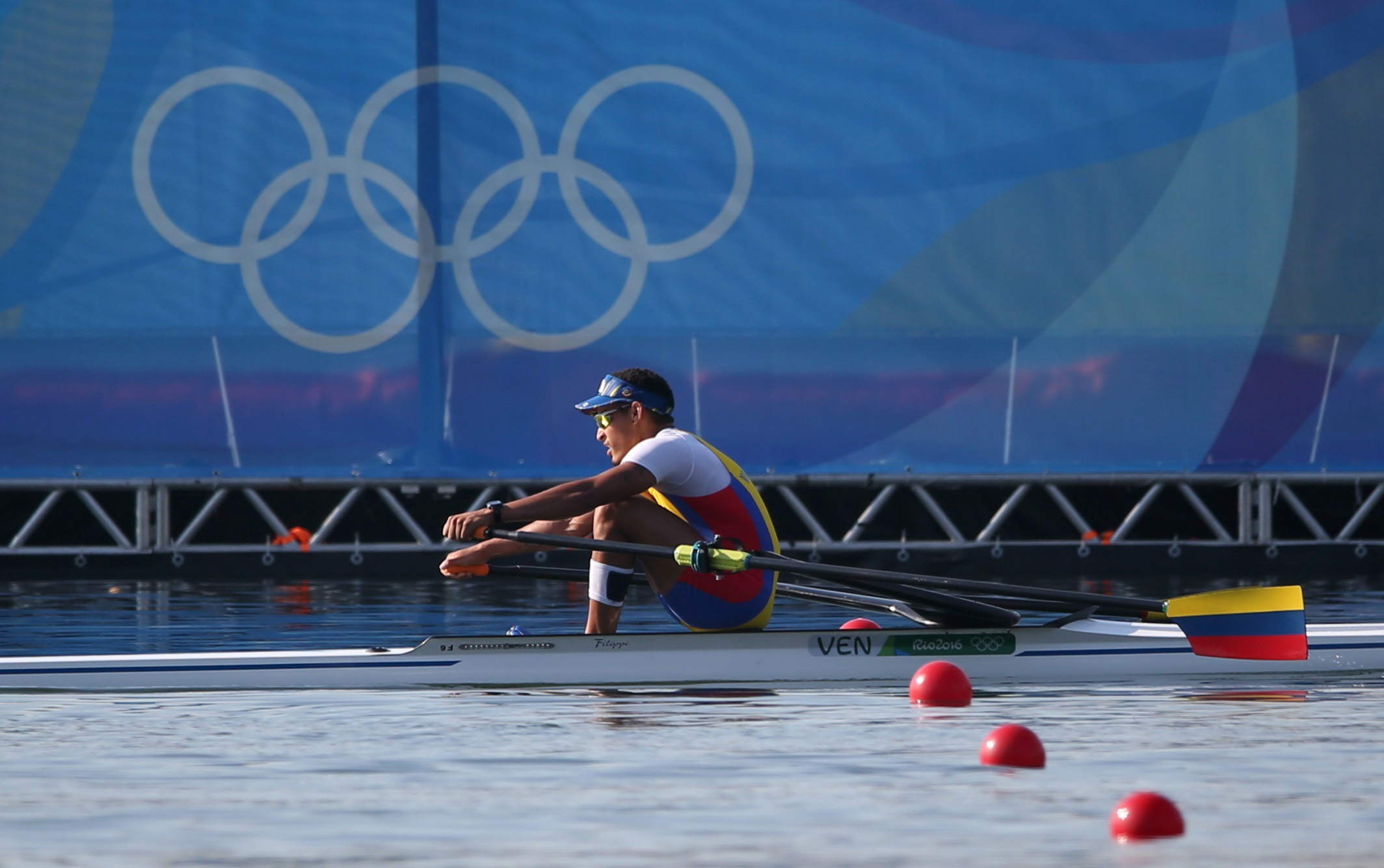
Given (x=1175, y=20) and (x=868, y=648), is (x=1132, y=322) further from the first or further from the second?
(x=868, y=648)

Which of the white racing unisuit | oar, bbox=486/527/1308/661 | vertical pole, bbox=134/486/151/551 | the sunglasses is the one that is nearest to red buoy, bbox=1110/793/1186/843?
oar, bbox=486/527/1308/661

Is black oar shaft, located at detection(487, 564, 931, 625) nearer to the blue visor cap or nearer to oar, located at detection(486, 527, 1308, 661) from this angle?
oar, located at detection(486, 527, 1308, 661)

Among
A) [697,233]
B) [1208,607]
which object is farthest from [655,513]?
[697,233]

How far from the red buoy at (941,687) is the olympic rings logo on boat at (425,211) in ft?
19.5

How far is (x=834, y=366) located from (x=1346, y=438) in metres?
3.26

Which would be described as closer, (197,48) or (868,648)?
(868,648)

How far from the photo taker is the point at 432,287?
11586mm

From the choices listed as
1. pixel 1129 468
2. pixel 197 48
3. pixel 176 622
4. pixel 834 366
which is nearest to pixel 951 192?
pixel 834 366

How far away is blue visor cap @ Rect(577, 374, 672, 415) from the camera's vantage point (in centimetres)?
643

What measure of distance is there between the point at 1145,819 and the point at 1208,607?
9.77 feet

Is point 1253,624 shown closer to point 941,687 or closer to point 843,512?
point 941,687

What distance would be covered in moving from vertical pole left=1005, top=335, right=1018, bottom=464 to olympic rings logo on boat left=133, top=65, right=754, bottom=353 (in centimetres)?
191

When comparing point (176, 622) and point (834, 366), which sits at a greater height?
point (834, 366)

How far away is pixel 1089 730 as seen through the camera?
518cm
